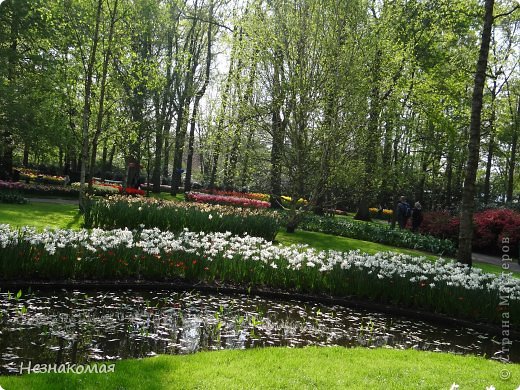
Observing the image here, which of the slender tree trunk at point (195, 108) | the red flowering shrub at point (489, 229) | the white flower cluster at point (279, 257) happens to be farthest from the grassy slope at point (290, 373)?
the slender tree trunk at point (195, 108)

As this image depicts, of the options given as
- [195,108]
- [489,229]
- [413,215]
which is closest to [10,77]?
[195,108]

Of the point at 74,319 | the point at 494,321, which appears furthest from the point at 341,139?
the point at 74,319

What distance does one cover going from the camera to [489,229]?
1958cm

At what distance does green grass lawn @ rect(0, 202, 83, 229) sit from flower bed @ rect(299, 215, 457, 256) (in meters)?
9.33

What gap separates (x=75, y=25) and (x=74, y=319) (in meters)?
15.1

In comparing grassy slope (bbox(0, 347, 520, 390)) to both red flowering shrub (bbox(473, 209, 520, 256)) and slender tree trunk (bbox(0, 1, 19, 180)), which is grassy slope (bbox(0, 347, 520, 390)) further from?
slender tree trunk (bbox(0, 1, 19, 180))

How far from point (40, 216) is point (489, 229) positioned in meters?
17.0

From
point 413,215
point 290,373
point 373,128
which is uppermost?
point 373,128

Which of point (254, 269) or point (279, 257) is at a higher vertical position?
point (279, 257)

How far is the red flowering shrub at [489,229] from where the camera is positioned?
18.6 m

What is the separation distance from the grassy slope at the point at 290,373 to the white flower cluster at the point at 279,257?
297cm

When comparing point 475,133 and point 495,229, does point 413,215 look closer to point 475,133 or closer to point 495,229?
point 495,229

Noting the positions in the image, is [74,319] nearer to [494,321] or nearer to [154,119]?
[494,321]

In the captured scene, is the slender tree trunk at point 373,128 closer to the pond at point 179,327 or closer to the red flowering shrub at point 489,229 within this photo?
the red flowering shrub at point 489,229
